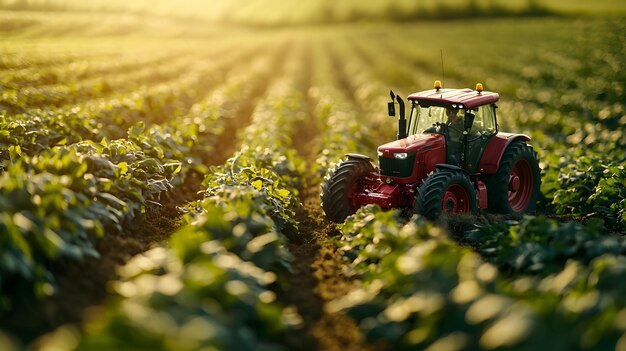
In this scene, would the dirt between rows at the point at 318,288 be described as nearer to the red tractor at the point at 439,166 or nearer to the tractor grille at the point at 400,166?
the red tractor at the point at 439,166

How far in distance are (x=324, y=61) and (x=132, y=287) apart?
121 feet

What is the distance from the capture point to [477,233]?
25.1 feet

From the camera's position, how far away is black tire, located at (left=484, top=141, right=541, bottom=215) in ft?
29.7

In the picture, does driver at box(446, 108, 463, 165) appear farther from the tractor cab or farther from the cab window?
the cab window

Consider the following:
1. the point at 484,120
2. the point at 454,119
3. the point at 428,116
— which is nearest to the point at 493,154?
the point at 484,120

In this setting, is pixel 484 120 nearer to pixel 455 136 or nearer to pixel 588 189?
pixel 455 136

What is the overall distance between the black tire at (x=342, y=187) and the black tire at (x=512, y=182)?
176 cm

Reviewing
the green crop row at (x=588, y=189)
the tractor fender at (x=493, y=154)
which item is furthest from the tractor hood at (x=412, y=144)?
the green crop row at (x=588, y=189)

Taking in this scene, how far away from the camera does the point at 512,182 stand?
9.51 meters

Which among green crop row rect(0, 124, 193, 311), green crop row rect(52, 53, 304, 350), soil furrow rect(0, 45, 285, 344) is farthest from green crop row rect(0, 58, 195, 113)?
green crop row rect(52, 53, 304, 350)

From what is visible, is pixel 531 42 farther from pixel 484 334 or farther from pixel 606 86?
pixel 484 334

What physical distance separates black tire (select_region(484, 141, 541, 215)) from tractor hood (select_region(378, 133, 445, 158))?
0.98 m

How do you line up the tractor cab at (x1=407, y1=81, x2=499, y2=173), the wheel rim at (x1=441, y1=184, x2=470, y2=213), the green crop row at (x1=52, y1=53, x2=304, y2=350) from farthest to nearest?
the tractor cab at (x1=407, y1=81, x2=499, y2=173), the wheel rim at (x1=441, y1=184, x2=470, y2=213), the green crop row at (x1=52, y1=53, x2=304, y2=350)

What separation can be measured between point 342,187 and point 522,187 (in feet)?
10.3
